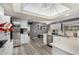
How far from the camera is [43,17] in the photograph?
3367 millimetres

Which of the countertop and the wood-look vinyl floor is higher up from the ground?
the countertop

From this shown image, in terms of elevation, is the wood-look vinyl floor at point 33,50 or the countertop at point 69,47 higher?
the countertop at point 69,47

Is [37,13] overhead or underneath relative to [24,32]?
overhead

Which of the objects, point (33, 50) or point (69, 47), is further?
point (33, 50)

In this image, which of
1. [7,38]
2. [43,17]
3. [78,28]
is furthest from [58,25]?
[7,38]

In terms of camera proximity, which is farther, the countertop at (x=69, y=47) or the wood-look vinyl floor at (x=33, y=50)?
the wood-look vinyl floor at (x=33, y=50)

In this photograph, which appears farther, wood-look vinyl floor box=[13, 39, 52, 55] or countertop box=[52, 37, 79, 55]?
wood-look vinyl floor box=[13, 39, 52, 55]

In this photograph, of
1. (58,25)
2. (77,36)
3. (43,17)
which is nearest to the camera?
(77,36)

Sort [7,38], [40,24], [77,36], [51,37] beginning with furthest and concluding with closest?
1. [51,37]
2. [40,24]
3. [77,36]
4. [7,38]

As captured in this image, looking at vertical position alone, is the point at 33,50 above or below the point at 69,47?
below
